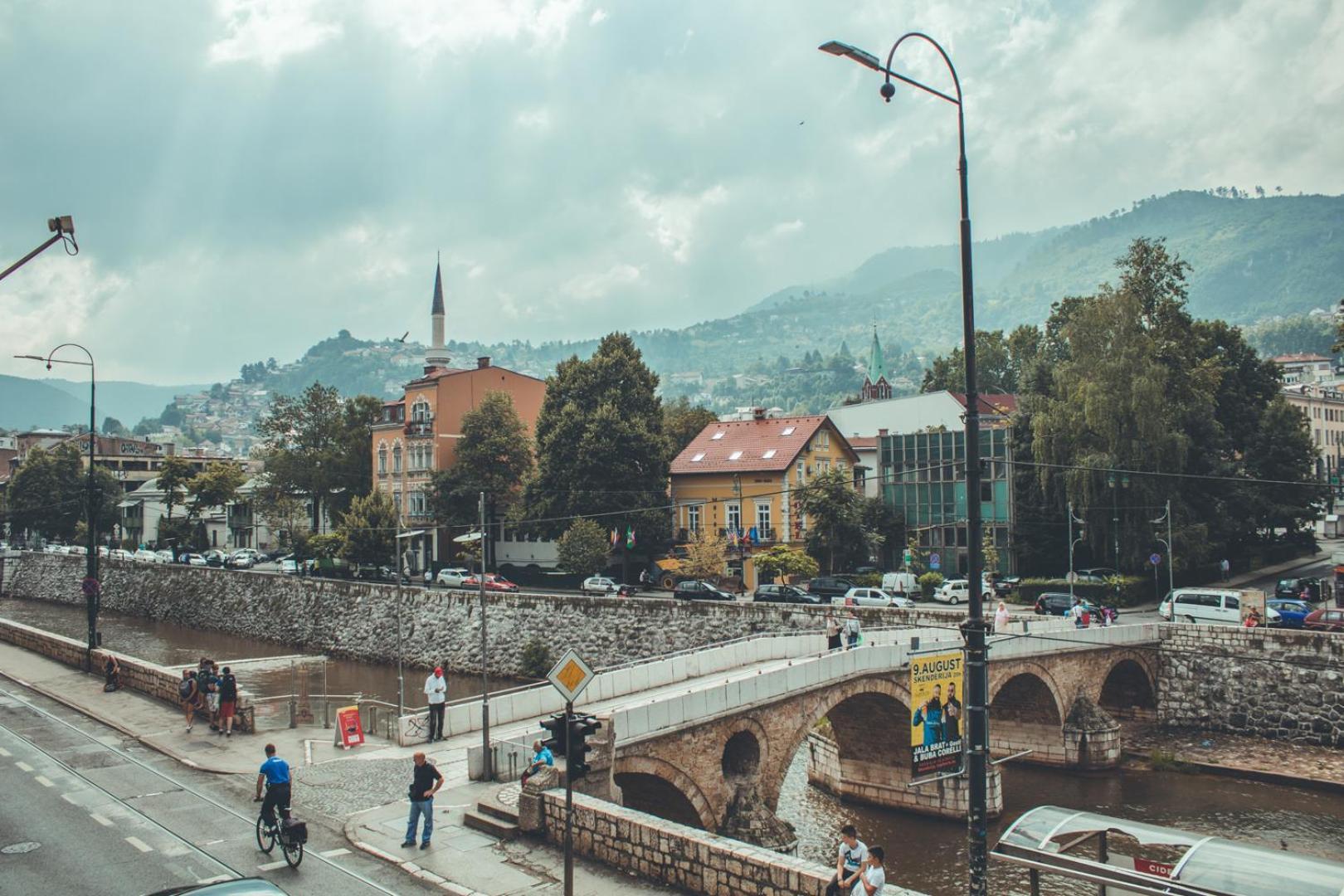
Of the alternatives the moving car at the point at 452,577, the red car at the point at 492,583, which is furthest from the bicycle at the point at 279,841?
the moving car at the point at 452,577

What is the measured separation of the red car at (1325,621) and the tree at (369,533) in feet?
150

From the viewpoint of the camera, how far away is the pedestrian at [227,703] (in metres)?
22.9

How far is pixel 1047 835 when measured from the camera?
43.1 ft

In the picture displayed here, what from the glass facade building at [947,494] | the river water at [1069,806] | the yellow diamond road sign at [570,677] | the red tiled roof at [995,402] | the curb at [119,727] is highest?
the red tiled roof at [995,402]

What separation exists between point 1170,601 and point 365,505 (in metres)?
43.7

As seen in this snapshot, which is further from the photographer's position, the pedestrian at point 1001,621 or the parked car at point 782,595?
the parked car at point 782,595

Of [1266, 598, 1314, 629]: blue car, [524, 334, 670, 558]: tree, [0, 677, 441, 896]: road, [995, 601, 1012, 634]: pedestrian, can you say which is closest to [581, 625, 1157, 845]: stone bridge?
[995, 601, 1012, 634]: pedestrian

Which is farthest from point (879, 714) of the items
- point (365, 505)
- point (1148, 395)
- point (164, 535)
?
point (164, 535)

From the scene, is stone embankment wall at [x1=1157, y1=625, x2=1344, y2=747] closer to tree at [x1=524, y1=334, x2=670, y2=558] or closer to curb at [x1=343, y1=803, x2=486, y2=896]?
tree at [x1=524, y1=334, x2=670, y2=558]

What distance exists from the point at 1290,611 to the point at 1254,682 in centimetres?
695

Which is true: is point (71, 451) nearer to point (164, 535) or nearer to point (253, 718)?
point (164, 535)

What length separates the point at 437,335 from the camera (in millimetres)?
91000

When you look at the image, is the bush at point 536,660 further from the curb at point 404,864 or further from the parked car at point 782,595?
the curb at point 404,864

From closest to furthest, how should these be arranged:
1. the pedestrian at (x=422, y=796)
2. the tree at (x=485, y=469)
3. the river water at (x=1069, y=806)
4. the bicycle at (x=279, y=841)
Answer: the bicycle at (x=279, y=841)
the pedestrian at (x=422, y=796)
the river water at (x=1069, y=806)
the tree at (x=485, y=469)
